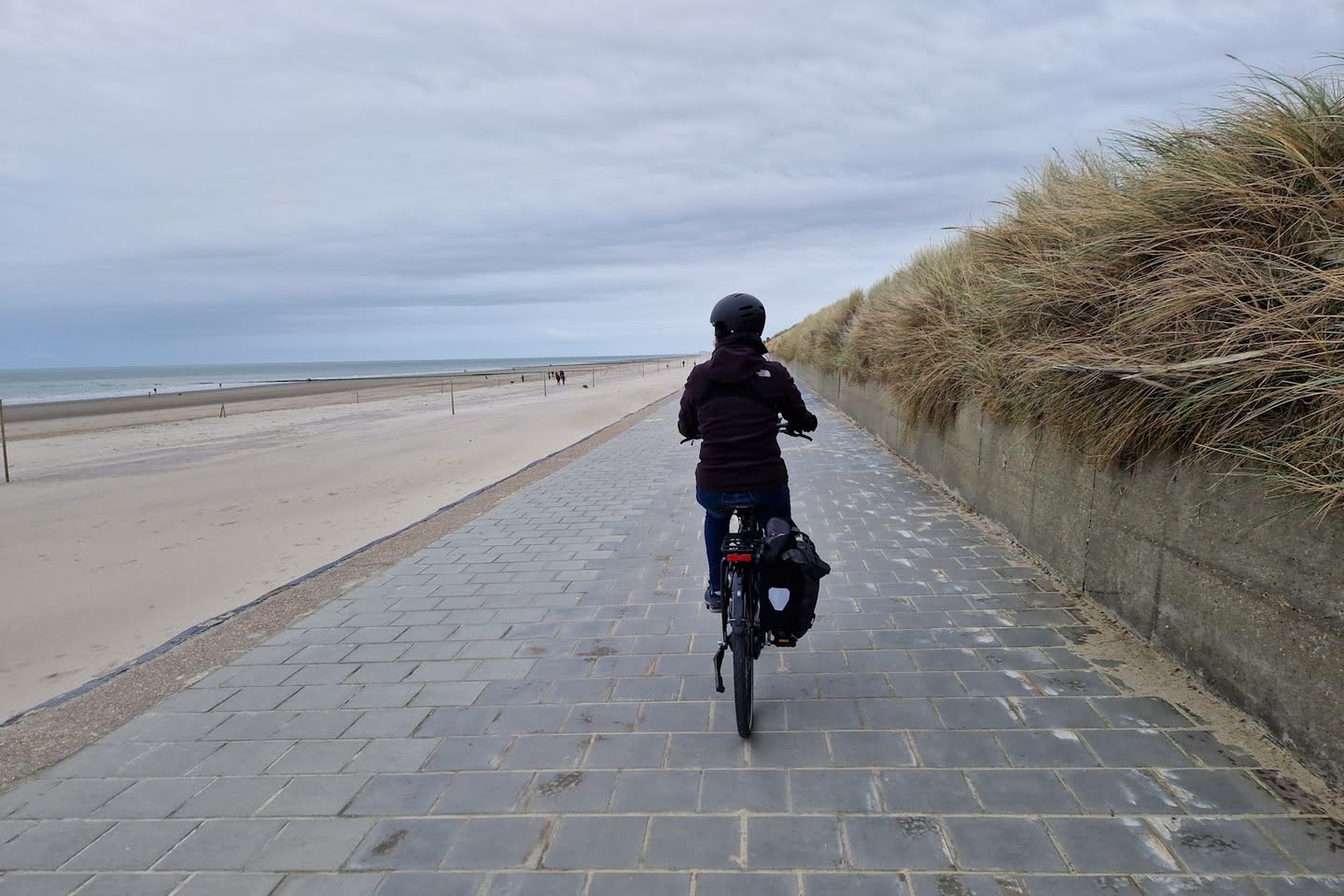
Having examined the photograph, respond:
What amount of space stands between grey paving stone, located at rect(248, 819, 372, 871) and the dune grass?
143 inches

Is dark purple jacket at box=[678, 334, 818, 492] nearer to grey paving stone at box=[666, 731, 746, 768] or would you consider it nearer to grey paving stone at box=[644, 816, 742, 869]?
grey paving stone at box=[666, 731, 746, 768]

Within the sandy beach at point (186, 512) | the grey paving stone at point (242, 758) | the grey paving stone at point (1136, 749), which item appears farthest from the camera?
the sandy beach at point (186, 512)

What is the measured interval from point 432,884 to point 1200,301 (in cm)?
412

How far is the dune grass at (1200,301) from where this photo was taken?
276cm

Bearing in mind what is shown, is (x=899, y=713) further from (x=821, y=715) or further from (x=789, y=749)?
(x=789, y=749)

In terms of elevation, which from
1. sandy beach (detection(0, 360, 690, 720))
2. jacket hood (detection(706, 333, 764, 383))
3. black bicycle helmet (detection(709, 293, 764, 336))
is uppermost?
black bicycle helmet (detection(709, 293, 764, 336))

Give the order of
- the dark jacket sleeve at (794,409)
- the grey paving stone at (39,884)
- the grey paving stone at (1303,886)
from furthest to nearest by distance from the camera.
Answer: the dark jacket sleeve at (794,409)
the grey paving stone at (39,884)
the grey paving stone at (1303,886)

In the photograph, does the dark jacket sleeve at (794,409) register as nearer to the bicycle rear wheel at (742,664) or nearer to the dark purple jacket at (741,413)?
the dark purple jacket at (741,413)

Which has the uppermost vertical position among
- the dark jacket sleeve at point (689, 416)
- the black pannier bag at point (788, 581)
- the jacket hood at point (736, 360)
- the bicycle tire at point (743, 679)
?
the jacket hood at point (736, 360)

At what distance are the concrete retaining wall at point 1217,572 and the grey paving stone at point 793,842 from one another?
185 centimetres

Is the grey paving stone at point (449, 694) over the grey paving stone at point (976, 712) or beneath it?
beneath

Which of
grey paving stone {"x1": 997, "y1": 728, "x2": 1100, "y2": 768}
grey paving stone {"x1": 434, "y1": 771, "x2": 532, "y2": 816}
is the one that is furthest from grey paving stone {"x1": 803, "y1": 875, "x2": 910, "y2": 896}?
grey paving stone {"x1": 434, "y1": 771, "x2": 532, "y2": 816}

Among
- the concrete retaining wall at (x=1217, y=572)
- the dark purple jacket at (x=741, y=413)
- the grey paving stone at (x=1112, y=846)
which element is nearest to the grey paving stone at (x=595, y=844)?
the grey paving stone at (x=1112, y=846)

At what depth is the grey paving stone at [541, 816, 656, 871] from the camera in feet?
7.60
